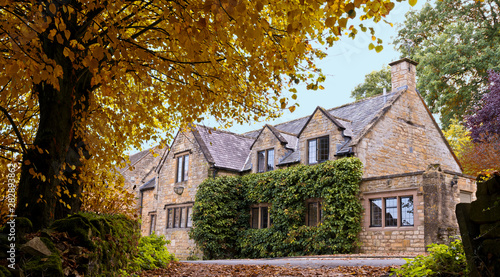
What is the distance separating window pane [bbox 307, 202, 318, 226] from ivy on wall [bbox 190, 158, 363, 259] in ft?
0.95

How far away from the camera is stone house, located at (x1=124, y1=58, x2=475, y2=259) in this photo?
16750 millimetres

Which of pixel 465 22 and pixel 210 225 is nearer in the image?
pixel 210 225

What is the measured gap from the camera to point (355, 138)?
64.6ft

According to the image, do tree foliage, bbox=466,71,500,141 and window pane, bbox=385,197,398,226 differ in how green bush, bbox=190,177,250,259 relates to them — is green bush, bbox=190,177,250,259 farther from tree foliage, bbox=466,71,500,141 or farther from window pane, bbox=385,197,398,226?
tree foliage, bbox=466,71,500,141

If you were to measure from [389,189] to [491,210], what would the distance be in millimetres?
12753

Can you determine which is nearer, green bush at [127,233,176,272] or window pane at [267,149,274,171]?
green bush at [127,233,176,272]

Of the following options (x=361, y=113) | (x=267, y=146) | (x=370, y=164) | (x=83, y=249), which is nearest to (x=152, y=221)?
(x=267, y=146)

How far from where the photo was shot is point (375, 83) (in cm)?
4209

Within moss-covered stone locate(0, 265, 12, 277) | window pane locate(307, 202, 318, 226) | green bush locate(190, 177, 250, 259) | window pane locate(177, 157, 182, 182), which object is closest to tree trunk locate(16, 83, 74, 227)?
moss-covered stone locate(0, 265, 12, 277)

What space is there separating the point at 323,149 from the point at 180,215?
33.6 ft

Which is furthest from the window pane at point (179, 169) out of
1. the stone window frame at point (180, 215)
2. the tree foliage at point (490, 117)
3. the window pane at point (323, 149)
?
the tree foliage at point (490, 117)

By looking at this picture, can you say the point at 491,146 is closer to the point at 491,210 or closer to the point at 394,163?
the point at 394,163

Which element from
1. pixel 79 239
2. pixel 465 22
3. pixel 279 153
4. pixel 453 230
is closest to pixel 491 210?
pixel 79 239

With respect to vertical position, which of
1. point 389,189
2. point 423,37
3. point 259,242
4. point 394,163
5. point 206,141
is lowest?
point 259,242
